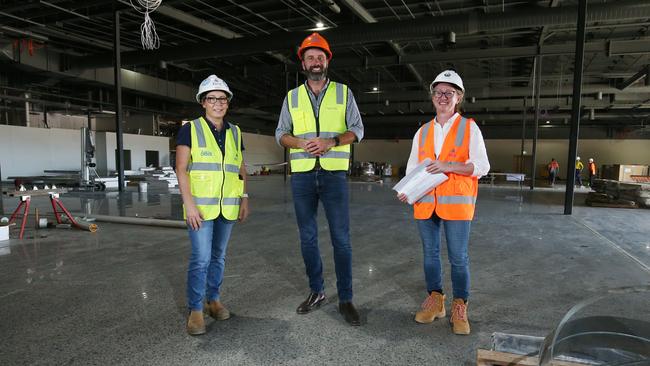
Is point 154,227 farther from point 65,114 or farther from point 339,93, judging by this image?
point 65,114

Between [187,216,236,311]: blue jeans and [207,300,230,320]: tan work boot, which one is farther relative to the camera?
[207,300,230,320]: tan work boot

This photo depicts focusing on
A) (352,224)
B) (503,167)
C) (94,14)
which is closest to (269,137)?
(503,167)

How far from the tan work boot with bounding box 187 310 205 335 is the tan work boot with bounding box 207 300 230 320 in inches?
7.6

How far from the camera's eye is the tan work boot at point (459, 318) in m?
2.42

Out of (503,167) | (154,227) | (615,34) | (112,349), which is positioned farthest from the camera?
(503,167)

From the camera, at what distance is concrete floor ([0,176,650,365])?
221 cm

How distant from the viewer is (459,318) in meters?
2.47

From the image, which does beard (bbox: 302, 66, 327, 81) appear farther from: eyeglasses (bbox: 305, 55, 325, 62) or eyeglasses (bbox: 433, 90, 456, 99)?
eyeglasses (bbox: 433, 90, 456, 99)

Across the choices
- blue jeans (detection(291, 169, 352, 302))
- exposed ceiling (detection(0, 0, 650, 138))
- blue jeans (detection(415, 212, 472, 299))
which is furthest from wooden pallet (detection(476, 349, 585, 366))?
exposed ceiling (detection(0, 0, 650, 138))

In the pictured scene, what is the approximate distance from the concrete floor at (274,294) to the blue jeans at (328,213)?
34 centimetres

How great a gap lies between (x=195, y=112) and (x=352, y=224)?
A: 18.2 meters

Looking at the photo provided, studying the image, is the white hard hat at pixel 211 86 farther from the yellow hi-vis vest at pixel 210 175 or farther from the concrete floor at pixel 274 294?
the concrete floor at pixel 274 294

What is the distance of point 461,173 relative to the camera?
7.93 feet

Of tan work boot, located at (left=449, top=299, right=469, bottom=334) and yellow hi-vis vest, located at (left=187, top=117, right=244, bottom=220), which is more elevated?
yellow hi-vis vest, located at (left=187, top=117, right=244, bottom=220)
